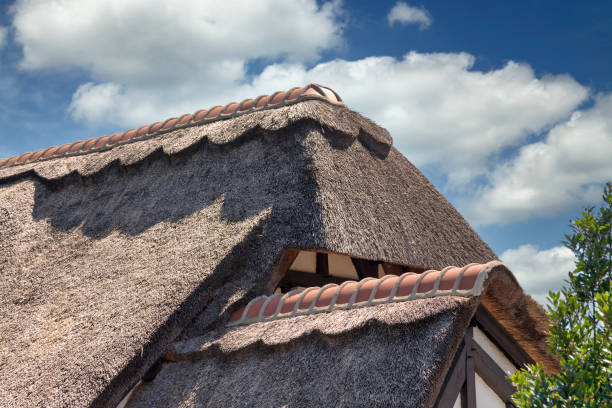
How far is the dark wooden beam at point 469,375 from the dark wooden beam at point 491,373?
0.41 ft

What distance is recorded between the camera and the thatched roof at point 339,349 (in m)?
3.43

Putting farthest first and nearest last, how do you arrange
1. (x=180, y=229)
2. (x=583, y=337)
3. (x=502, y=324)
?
(x=180, y=229), (x=502, y=324), (x=583, y=337)

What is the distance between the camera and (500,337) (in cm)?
436

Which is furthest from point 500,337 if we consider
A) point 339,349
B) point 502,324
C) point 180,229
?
point 180,229

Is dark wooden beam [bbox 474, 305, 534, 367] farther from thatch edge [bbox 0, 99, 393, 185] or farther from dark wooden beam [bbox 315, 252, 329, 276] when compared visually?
thatch edge [bbox 0, 99, 393, 185]

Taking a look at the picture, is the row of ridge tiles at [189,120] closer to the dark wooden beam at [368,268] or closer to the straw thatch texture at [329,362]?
the dark wooden beam at [368,268]

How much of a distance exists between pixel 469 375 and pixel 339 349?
0.78 metres

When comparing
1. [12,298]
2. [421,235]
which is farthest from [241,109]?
[12,298]

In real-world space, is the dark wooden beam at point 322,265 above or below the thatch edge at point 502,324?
above

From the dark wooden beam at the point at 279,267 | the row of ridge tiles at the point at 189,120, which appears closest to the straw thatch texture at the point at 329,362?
the dark wooden beam at the point at 279,267

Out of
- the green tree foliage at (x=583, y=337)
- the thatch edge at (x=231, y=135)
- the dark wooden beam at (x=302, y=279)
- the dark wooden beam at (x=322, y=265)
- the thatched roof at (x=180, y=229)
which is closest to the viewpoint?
the green tree foliage at (x=583, y=337)

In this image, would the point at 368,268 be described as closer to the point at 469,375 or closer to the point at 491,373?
the point at 491,373

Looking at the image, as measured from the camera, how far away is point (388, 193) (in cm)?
647

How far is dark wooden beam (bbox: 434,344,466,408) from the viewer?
3.63 meters
